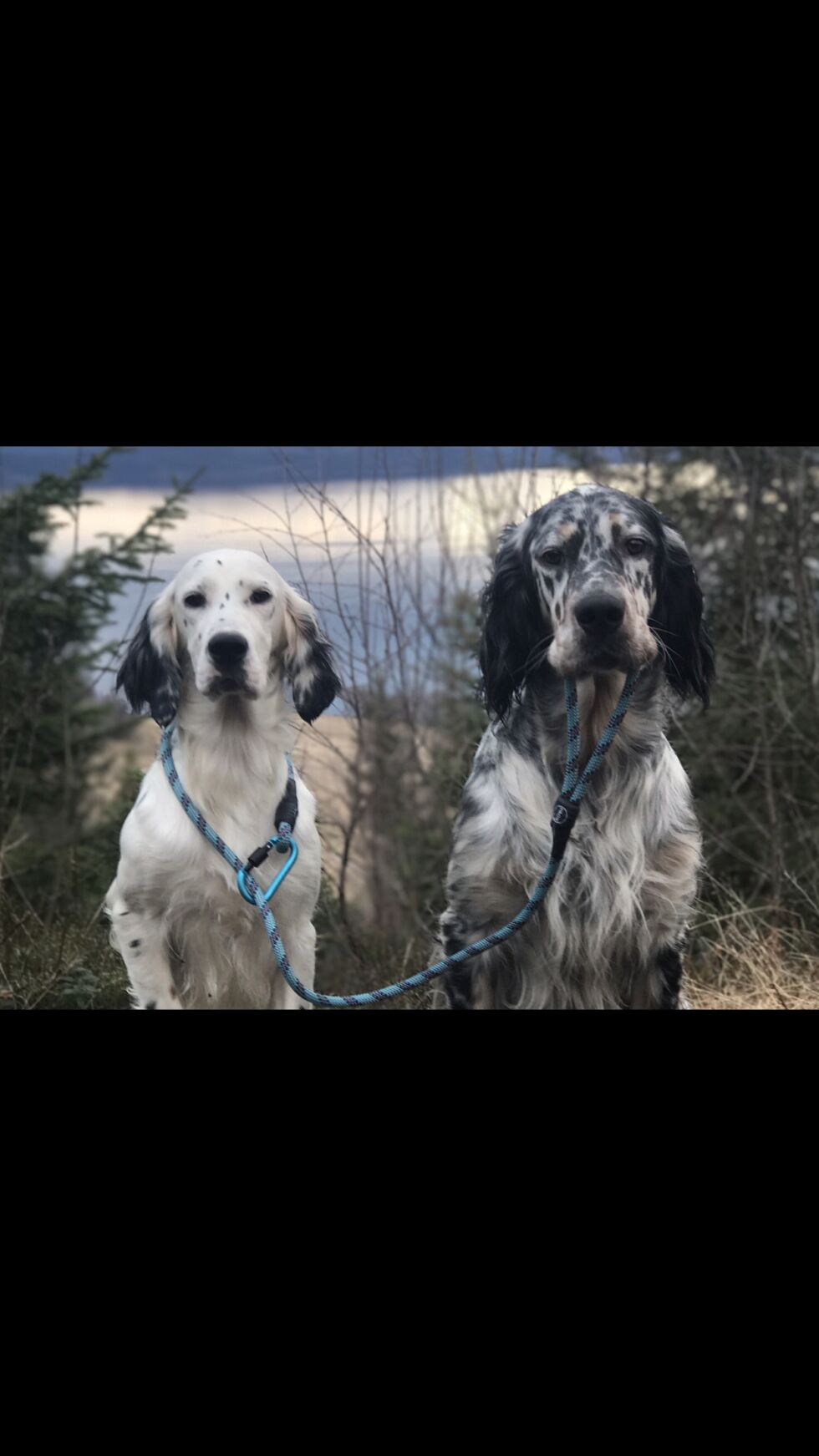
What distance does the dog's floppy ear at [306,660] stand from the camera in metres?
3.86

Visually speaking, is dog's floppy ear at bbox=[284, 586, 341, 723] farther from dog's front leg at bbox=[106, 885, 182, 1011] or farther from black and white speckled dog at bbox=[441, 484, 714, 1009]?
dog's front leg at bbox=[106, 885, 182, 1011]

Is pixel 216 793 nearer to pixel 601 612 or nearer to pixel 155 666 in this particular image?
pixel 155 666

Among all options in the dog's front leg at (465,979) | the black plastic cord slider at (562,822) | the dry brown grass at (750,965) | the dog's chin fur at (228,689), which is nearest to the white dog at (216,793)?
the dog's chin fur at (228,689)

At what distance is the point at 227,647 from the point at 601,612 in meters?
0.88

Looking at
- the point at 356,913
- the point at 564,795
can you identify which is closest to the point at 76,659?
the point at 356,913

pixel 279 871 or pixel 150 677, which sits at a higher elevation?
pixel 150 677

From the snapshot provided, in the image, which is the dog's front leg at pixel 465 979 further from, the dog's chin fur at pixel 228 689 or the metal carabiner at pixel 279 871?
the dog's chin fur at pixel 228 689

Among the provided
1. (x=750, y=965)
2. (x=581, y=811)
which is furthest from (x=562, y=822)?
(x=750, y=965)

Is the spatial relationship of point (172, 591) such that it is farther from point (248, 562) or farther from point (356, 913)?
point (356, 913)

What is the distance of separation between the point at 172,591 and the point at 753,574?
10.9ft

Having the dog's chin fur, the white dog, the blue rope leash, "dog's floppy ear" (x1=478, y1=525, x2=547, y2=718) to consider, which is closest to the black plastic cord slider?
the blue rope leash

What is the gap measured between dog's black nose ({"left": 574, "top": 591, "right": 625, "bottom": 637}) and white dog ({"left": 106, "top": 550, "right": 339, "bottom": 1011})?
2.29 ft

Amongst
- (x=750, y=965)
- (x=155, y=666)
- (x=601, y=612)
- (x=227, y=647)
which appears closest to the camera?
(x=601, y=612)

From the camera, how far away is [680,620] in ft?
12.7
